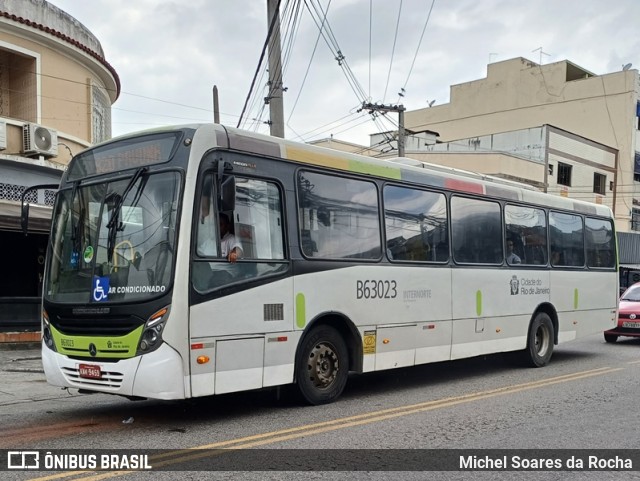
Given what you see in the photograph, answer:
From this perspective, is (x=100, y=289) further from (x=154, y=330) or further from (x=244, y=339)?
(x=244, y=339)

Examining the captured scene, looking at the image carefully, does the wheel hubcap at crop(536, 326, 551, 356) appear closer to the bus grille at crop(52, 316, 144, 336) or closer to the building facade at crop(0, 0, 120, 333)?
the bus grille at crop(52, 316, 144, 336)

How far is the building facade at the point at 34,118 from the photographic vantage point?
1506cm

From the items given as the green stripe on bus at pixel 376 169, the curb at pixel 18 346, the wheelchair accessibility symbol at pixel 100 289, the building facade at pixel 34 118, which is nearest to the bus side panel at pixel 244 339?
the wheelchair accessibility symbol at pixel 100 289

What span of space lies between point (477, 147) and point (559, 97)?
8266mm

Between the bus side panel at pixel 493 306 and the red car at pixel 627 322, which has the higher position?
the bus side panel at pixel 493 306

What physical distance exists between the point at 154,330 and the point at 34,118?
441 inches

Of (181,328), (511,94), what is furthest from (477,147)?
(181,328)

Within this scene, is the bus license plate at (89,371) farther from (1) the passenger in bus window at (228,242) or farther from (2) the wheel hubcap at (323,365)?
(2) the wheel hubcap at (323,365)

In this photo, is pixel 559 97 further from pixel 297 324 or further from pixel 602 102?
pixel 297 324

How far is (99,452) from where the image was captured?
5.95 metres

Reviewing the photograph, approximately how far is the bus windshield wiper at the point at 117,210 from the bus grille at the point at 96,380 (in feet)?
3.90

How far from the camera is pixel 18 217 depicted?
14422mm

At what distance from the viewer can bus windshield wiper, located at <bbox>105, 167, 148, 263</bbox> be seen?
279 inches

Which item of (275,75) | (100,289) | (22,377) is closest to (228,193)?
(100,289)
